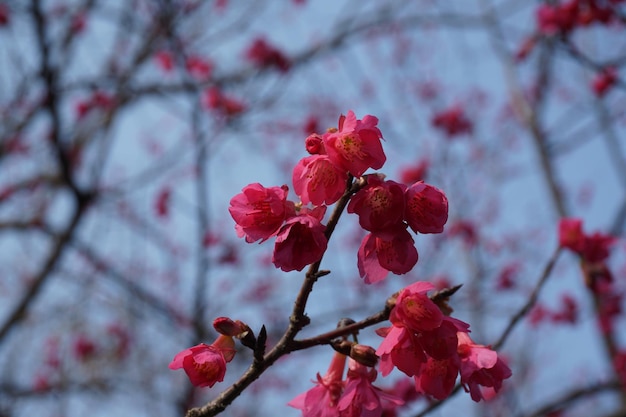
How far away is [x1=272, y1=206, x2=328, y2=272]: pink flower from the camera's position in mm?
990

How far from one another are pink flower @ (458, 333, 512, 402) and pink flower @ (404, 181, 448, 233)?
30cm

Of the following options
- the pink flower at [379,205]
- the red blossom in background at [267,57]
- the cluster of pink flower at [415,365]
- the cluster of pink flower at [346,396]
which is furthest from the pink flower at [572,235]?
the red blossom in background at [267,57]

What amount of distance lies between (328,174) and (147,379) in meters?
7.95

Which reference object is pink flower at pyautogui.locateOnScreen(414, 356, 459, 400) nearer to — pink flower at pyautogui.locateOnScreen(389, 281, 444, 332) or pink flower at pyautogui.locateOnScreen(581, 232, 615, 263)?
pink flower at pyautogui.locateOnScreen(389, 281, 444, 332)

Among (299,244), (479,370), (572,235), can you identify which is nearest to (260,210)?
(299,244)

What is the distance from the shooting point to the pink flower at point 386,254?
1.04 metres

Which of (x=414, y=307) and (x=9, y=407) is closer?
(x=414, y=307)

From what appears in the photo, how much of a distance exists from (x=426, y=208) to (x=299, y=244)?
25 cm

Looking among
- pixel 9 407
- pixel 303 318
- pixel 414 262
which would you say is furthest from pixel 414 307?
pixel 9 407

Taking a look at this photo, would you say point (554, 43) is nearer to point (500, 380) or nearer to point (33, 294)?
point (500, 380)

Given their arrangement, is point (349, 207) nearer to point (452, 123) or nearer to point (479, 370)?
point (479, 370)

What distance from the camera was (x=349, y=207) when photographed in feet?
3.36

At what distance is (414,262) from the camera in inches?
41.1

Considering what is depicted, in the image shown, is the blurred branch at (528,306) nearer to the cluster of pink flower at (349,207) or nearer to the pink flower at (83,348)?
the cluster of pink flower at (349,207)
